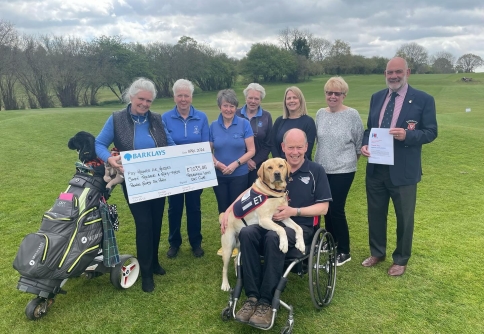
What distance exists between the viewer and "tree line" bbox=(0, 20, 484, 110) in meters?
33.2

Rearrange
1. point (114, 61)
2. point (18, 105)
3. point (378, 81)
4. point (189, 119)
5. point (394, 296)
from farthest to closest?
1. point (378, 81)
2. point (114, 61)
3. point (18, 105)
4. point (189, 119)
5. point (394, 296)

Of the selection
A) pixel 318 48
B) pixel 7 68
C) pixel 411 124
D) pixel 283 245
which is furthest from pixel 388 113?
pixel 318 48

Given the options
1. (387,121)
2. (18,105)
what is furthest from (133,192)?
(18,105)

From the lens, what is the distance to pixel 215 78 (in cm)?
5419

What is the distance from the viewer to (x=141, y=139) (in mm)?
3588

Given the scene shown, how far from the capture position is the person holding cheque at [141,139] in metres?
3.46

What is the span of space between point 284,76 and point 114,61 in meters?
30.3

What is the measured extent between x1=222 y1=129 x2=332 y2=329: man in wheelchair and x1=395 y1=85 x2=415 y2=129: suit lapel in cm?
104

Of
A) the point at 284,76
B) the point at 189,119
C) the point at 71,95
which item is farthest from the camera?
the point at 284,76

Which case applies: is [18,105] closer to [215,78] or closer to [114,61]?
[114,61]

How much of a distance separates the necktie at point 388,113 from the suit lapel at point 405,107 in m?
0.11

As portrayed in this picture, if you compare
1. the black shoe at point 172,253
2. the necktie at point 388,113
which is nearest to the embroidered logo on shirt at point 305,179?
the necktie at point 388,113

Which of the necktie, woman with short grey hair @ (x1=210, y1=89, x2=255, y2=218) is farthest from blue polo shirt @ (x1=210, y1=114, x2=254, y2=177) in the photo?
the necktie

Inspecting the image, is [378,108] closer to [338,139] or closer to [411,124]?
[411,124]
